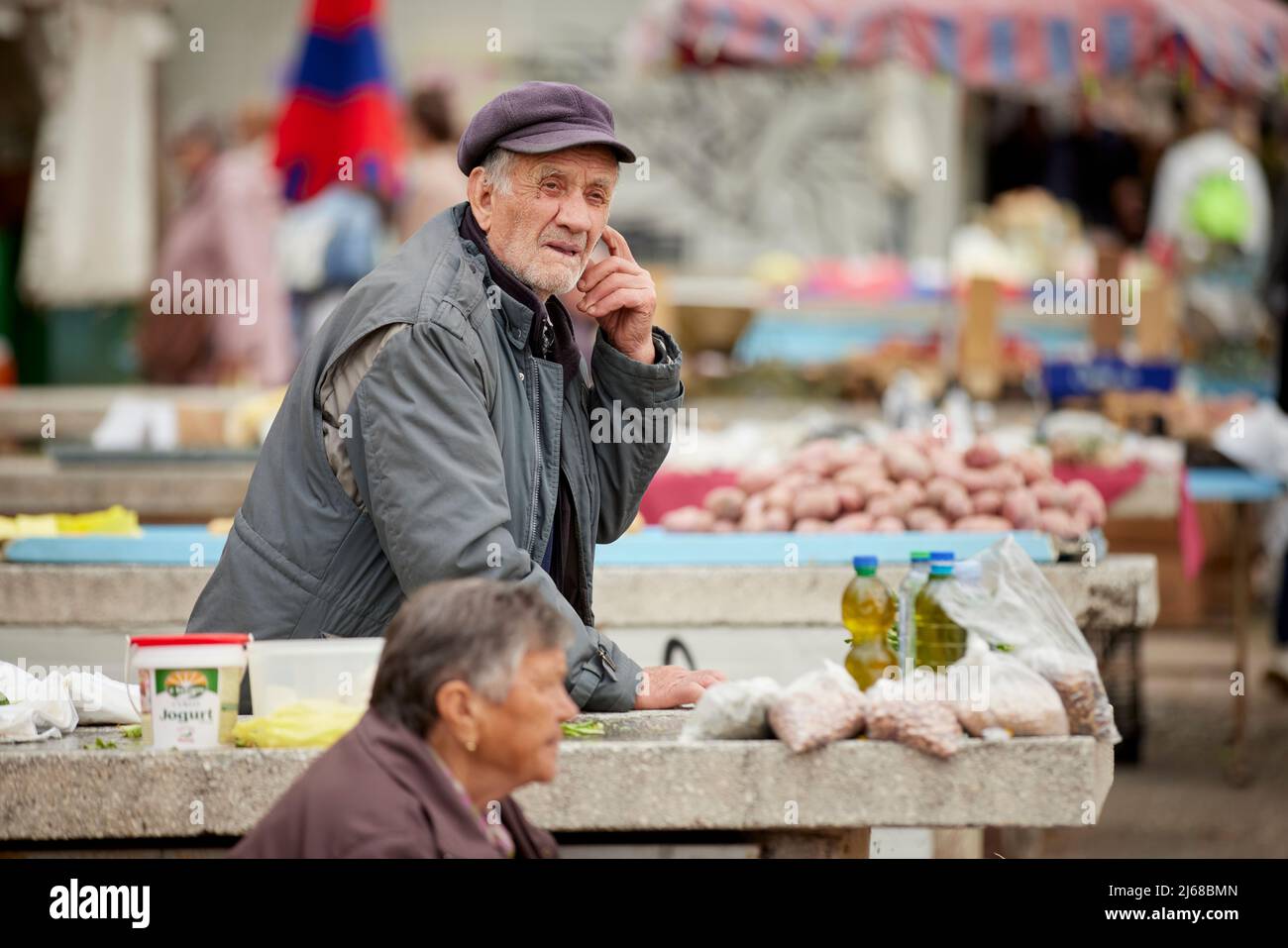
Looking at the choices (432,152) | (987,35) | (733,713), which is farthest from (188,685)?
(987,35)

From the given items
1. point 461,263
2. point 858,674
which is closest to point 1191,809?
point 858,674

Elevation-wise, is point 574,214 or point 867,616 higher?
point 574,214

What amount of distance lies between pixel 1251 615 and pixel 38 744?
378 inches

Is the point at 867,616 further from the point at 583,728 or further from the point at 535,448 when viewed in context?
the point at 535,448

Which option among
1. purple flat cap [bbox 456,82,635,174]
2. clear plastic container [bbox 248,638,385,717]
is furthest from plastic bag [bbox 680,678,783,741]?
purple flat cap [bbox 456,82,635,174]

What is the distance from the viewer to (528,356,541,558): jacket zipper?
3.87 m

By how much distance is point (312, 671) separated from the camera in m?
3.69

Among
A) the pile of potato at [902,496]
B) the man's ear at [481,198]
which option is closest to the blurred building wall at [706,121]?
the pile of potato at [902,496]

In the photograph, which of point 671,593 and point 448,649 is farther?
point 671,593

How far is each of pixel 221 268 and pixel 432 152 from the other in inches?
98.9

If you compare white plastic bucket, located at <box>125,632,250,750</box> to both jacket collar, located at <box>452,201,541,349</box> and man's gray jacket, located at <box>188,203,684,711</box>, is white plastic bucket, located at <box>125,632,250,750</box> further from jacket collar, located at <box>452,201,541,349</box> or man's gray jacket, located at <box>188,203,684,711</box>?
jacket collar, located at <box>452,201,541,349</box>

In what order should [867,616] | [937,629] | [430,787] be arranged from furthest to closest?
[867,616] < [937,629] < [430,787]

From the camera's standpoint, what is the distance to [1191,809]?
720 cm

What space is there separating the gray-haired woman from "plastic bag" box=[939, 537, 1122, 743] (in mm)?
1383
